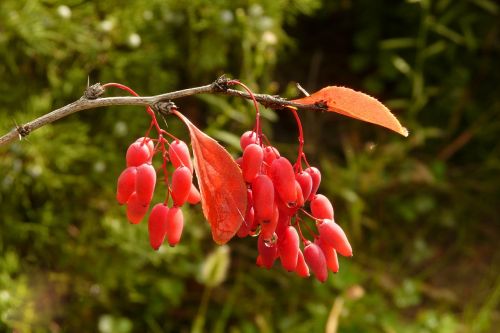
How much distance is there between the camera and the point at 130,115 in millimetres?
2838

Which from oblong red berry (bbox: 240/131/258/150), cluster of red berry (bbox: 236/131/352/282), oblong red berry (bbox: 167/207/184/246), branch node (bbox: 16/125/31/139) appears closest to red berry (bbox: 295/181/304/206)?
cluster of red berry (bbox: 236/131/352/282)

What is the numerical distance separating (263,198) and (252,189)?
41 millimetres

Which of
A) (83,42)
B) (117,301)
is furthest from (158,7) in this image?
(117,301)

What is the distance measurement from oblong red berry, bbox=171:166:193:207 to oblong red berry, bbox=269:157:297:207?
0.46 feet

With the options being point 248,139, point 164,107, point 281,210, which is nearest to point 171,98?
point 164,107

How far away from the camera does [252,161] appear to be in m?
1.15

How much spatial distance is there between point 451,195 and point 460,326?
81cm

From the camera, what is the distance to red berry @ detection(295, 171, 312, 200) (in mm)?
1239

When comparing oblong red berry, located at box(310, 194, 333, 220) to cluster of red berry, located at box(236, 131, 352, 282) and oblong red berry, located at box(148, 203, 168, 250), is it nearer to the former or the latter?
cluster of red berry, located at box(236, 131, 352, 282)

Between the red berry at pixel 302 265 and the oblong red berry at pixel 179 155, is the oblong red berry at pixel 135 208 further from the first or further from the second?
the red berry at pixel 302 265

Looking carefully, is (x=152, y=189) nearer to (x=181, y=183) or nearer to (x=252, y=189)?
(x=181, y=183)

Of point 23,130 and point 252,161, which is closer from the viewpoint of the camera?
point 252,161

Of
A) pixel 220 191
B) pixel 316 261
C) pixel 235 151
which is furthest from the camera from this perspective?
pixel 235 151

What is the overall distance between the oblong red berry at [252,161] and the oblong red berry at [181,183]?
0.09 m
